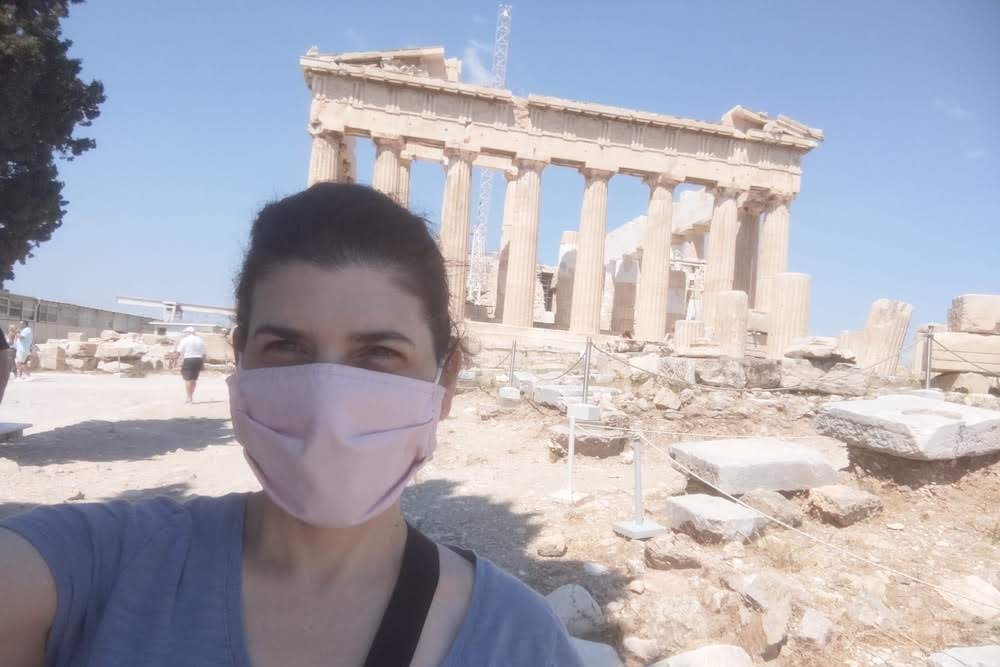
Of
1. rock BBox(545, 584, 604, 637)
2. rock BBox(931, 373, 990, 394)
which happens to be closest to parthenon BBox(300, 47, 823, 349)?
rock BBox(931, 373, 990, 394)

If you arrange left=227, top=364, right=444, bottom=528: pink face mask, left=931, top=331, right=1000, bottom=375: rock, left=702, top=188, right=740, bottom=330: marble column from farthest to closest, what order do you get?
left=702, top=188, right=740, bottom=330: marble column, left=931, top=331, right=1000, bottom=375: rock, left=227, top=364, right=444, bottom=528: pink face mask

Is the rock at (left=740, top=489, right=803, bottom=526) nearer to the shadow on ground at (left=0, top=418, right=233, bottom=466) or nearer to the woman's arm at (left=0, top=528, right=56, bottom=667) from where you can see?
the woman's arm at (left=0, top=528, right=56, bottom=667)

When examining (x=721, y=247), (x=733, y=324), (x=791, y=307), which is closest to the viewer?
(x=733, y=324)

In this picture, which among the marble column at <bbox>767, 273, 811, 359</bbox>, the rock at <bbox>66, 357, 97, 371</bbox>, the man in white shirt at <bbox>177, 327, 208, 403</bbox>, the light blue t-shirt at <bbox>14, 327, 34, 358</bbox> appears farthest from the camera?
the marble column at <bbox>767, 273, 811, 359</bbox>

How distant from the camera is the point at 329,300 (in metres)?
1.39

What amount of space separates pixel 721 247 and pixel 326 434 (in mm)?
24568

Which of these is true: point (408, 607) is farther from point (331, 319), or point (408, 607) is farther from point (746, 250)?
point (746, 250)

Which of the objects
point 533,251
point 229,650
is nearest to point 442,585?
point 229,650

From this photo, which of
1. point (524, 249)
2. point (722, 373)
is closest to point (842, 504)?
point (722, 373)

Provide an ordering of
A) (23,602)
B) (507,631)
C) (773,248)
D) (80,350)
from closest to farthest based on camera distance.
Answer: (23,602)
(507,631)
(80,350)
(773,248)

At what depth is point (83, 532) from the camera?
3.98 ft

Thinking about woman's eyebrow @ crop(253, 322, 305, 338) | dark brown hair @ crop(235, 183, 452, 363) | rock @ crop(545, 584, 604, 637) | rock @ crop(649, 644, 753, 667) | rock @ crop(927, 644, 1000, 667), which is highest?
dark brown hair @ crop(235, 183, 452, 363)

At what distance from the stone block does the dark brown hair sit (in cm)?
1602

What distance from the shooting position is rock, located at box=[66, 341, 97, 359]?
1886 cm
